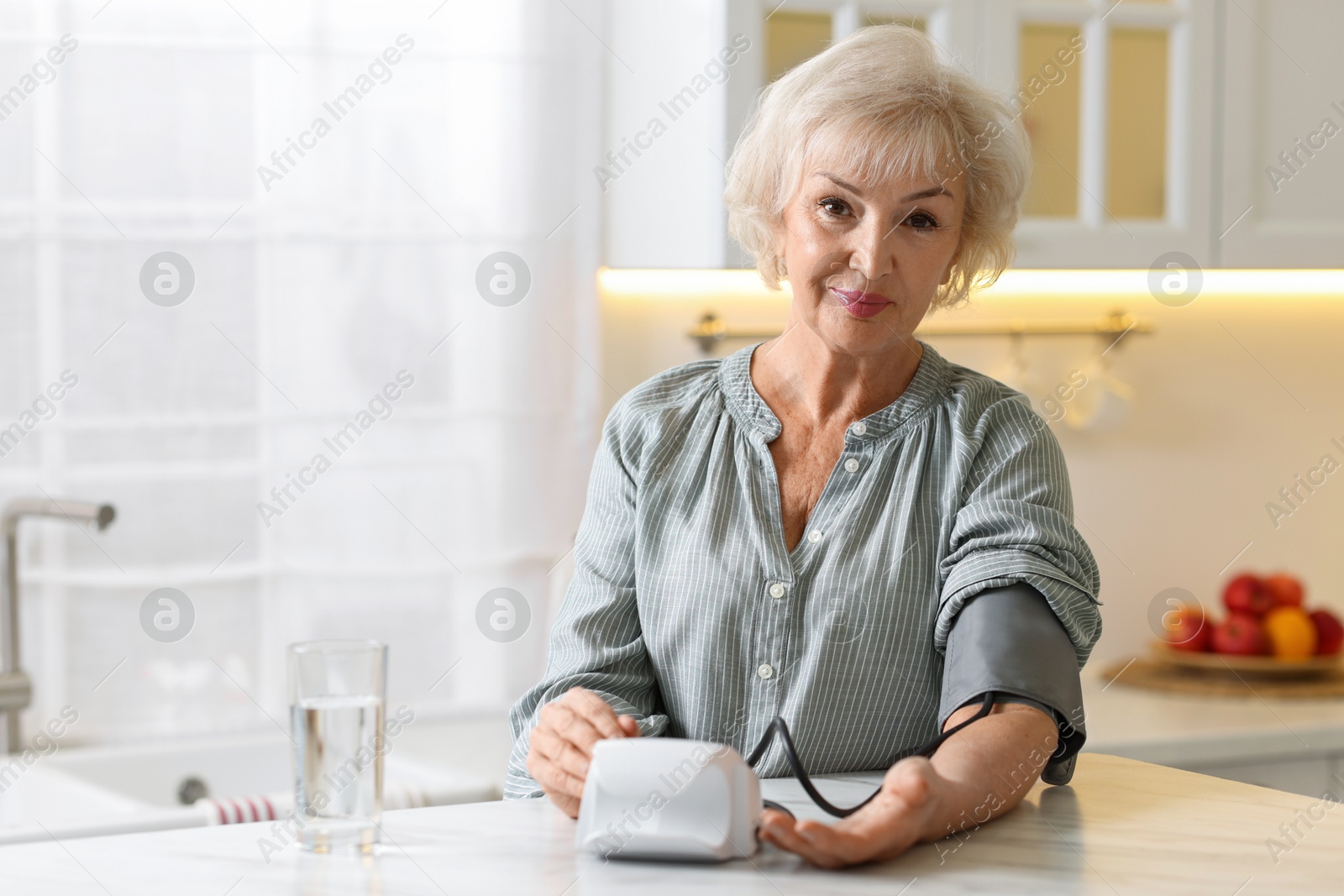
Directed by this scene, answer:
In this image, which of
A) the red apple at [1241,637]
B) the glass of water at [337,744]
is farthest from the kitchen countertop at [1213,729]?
the glass of water at [337,744]

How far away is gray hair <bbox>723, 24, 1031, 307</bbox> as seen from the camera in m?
1.12

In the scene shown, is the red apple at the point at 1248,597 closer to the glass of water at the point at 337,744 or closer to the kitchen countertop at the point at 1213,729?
the kitchen countertop at the point at 1213,729

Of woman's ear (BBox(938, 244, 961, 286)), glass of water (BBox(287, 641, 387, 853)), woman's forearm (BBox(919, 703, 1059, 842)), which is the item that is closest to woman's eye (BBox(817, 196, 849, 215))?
woman's ear (BBox(938, 244, 961, 286))

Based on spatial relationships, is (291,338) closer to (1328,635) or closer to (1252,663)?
(1252,663)

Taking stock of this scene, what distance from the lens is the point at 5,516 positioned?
1.80 m

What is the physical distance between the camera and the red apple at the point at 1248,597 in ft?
7.66

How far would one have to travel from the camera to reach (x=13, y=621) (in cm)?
181

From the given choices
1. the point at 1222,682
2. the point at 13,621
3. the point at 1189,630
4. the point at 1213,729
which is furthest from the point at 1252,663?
the point at 13,621

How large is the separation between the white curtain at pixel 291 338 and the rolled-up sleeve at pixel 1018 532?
42.6 inches

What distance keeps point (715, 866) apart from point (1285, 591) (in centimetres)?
189

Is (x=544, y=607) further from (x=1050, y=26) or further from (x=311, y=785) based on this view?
(x=311, y=785)

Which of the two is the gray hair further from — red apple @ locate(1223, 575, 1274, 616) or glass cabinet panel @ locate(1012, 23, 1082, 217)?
red apple @ locate(1223, 575, 1274, 616)

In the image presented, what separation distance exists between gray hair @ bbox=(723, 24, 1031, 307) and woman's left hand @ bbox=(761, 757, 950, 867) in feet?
1.71

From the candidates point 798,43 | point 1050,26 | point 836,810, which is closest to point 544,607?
point 798,43
